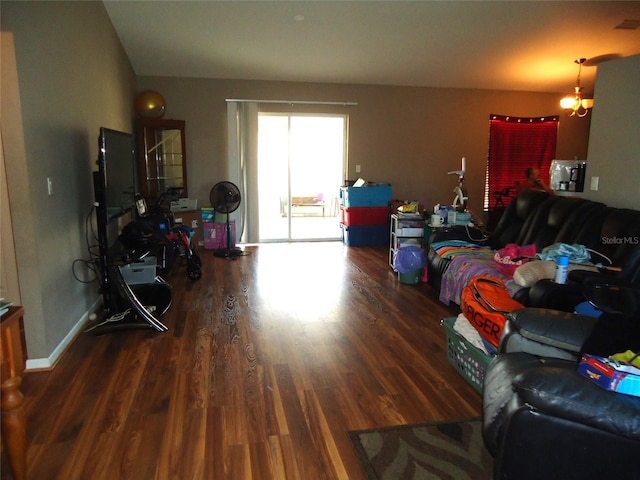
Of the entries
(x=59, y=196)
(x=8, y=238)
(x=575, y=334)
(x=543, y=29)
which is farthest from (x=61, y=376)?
(x=543, y=29)

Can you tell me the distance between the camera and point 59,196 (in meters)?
2.94

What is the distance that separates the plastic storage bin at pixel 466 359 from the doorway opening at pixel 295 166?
14.5ft

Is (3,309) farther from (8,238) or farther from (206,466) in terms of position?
(8,238)

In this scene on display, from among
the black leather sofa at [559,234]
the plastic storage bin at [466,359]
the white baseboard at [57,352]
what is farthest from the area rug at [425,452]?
the white baseboard at [57,352]

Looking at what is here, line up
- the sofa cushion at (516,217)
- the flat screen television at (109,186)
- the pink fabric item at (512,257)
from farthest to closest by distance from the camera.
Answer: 1. the sofa cushion at (516,217)
2. the pink fabric item at (512,257)
3. the flat screen television at (109,186)

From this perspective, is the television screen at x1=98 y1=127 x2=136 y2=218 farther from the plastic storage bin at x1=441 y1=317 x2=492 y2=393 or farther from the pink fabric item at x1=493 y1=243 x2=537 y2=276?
the pink fabric item at x1=493 y1=243 x2=537 y2=276

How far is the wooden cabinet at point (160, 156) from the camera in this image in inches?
228

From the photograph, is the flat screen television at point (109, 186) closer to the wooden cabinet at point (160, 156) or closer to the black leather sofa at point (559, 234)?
the wooden cabinet at point (160, 156)

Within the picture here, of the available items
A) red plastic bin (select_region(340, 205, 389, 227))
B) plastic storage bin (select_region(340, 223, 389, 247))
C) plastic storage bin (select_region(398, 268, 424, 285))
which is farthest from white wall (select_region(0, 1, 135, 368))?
plastic storage bin (select_region(340, 223, 389, 247))

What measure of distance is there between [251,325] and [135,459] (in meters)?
1.57

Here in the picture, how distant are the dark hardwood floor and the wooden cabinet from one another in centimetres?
258

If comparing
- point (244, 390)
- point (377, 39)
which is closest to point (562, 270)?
point (244, 390)

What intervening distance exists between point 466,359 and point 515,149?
5.79 metres

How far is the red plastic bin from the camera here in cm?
648
